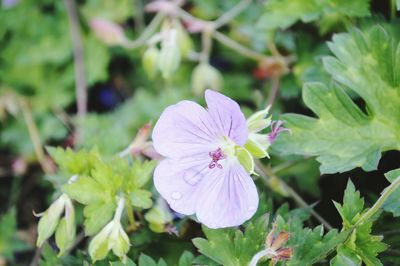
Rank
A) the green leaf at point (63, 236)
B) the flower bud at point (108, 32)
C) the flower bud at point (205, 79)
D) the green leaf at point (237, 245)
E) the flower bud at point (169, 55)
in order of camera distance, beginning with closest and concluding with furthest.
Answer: the green leaf at point (237, 245), the green leaf at point (63, 236), the flower bud at point (169, 55), the flower bud at point (205, 79), the flower bud at point (108, 32)

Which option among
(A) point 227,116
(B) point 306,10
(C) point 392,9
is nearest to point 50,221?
(A) point 227,116

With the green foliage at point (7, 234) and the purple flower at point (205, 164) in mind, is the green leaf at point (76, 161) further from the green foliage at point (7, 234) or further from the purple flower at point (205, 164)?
the green foliage at point (7, 234)

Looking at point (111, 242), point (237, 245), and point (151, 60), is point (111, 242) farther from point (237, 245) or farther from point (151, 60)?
point (151, 60)

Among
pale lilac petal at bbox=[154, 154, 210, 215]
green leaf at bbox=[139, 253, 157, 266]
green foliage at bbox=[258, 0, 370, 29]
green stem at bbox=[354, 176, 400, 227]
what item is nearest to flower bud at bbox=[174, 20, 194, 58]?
green foliage at bbox=[258, 0, 370, 29]

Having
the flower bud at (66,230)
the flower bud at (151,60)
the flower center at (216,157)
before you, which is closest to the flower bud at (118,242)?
the flower bud at (66,230)

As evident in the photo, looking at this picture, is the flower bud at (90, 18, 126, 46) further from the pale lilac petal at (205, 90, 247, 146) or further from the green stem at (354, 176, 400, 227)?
the green stem at (354, 176, 400, 227)

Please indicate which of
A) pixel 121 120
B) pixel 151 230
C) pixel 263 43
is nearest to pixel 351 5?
pixel 263 43

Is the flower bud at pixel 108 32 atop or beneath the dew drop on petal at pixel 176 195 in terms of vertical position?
atop
